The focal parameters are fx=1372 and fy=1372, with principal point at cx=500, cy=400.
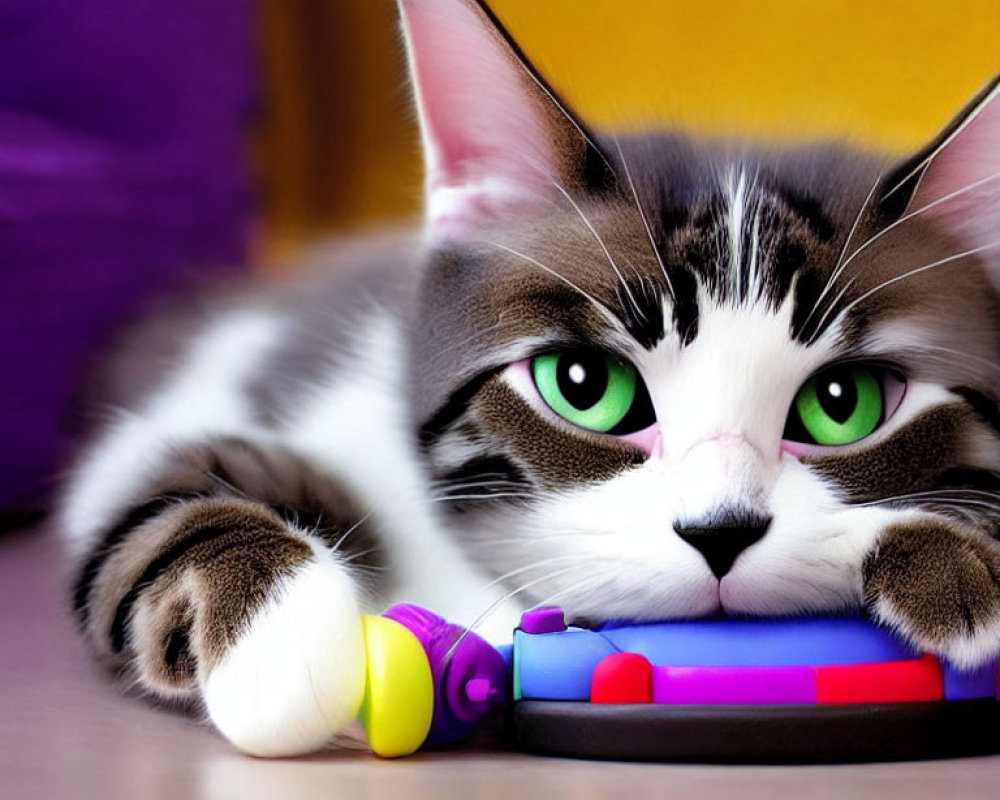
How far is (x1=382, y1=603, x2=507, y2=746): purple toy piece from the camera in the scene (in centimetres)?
84

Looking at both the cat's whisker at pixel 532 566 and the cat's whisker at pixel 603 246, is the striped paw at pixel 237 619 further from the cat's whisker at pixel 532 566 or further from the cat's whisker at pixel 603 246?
the cat's whisker at pixel 603 246

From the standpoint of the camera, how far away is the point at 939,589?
830mm

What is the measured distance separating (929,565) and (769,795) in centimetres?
18

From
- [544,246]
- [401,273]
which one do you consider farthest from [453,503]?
[401,273]

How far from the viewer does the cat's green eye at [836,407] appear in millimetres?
890

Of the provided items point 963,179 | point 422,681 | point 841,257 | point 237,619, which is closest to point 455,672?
point 422,681

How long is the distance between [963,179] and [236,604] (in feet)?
1.81

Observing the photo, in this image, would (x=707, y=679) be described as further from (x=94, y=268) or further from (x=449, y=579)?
(x=94, y=268)

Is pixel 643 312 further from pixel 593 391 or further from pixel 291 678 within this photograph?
pixel 291 678

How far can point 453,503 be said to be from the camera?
3.29 ft

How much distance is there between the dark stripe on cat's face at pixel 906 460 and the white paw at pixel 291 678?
317mm

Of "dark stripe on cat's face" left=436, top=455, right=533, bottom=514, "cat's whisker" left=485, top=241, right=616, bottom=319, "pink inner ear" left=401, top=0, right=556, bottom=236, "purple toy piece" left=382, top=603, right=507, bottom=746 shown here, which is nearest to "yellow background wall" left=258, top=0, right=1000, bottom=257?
"pink inner ear" left=401, top=0, right=556, bottom=236

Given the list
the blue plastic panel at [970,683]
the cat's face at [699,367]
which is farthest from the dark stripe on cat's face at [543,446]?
the blue plastic panel at [970,683]

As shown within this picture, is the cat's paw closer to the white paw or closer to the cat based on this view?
the cat
